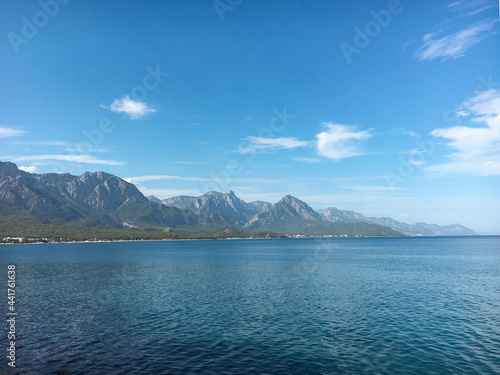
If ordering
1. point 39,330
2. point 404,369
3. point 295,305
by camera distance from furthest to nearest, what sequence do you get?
point 295,305 < point 39,330 < point 404,369

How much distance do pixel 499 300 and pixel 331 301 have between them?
33683 millimetres

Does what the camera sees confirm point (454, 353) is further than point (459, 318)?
No

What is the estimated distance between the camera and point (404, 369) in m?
30.6

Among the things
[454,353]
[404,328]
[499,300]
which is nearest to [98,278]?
[404,328]

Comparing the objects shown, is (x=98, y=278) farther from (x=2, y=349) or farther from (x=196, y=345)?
(x=196, y=345)

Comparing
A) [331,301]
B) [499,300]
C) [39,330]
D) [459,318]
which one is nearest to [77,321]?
[39,330]

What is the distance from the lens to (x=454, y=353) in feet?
113

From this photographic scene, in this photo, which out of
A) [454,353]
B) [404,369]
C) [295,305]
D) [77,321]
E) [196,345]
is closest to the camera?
[404,369]

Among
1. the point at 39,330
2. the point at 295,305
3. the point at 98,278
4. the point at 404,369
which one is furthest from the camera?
the point at 98,278

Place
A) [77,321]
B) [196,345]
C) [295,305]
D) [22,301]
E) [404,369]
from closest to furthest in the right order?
[404,369] → [196,345] → [77,321] → [295,305] → [22,301]

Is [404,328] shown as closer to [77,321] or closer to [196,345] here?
[196,345]

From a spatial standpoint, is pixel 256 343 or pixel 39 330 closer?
pixel 256 343

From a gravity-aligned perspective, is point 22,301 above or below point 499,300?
below

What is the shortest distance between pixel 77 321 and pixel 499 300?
259ft
